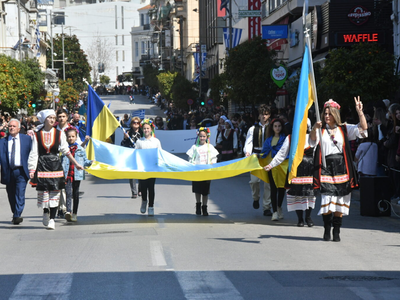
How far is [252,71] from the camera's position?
110 ft

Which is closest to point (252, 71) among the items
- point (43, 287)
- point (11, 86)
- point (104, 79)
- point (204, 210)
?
point (11, 86)

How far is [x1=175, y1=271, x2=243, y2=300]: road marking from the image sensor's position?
6535 mm

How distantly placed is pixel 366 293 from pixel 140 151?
687 centimetres

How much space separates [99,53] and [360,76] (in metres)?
128

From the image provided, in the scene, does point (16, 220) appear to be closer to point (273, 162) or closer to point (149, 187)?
point (149, 187)

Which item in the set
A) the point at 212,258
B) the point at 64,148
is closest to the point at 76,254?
the point at 212,258

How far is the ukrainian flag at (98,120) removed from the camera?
13312mm

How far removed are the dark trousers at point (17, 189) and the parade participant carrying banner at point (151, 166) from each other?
1152mm

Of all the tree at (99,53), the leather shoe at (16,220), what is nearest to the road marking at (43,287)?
the leather shoe at (16,220)

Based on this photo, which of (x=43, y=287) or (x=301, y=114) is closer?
(x=43, y=287)

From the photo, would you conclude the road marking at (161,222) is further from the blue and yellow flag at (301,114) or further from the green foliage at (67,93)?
the green foliage at (67,93)

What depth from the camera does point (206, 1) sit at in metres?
72.1

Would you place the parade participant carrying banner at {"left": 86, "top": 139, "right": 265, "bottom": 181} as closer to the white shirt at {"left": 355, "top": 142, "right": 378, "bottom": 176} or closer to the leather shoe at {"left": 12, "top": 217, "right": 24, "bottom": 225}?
the leather shoe at {"left": 12, "top": 217, "right": 24, "bottom": 225}

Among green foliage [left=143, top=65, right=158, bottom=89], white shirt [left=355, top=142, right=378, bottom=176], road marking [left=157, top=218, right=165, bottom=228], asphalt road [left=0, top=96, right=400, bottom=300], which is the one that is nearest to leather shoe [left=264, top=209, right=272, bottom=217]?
asphalt road [left=0, top=96, right=400, bottom=300]
